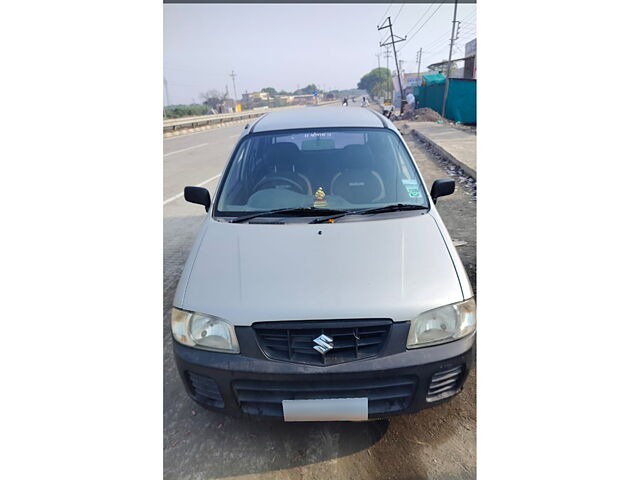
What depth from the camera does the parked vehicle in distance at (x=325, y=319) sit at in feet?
5.90

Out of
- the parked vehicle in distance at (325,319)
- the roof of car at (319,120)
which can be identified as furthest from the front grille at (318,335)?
the roof of car at (319,120)

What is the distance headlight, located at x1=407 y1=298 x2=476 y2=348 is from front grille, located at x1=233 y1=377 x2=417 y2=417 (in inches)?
7.9

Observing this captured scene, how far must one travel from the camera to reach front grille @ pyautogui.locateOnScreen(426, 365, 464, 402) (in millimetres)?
1881

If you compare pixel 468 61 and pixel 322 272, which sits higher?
pixel 468 61

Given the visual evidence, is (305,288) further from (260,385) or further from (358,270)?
(260,385)

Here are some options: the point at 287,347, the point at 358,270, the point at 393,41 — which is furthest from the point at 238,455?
the point at 393,41

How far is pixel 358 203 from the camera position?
258 centimetres

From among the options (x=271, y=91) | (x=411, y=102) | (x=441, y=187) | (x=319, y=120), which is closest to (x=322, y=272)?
(x=441, y=187)

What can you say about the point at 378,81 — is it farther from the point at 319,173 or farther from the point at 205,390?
the point at 205,390

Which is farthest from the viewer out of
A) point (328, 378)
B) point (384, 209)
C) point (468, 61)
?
point (468, 61)

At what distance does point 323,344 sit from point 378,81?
7645cm

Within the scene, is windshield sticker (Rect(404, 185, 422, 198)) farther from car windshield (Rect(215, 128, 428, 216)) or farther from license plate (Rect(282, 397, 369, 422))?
license plate (Rect(282, 397, 369, 422))

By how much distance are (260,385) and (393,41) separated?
32.4 metres

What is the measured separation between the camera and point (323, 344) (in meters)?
1.78
